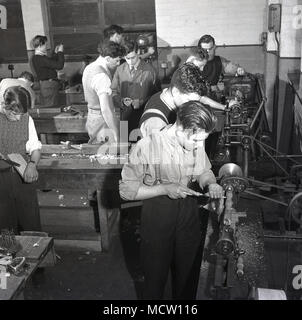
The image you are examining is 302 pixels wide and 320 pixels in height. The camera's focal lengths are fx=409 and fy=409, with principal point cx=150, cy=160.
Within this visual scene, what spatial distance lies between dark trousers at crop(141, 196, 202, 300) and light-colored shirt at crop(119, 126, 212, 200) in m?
0.18

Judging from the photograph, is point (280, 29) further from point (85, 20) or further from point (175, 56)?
point (85, 20)

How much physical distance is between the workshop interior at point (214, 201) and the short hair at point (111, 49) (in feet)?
0.24

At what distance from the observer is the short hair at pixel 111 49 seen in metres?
4.12

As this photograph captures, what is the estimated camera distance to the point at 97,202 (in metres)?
4.21

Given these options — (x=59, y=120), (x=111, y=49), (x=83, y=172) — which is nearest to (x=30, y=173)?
(x=83, y=172)

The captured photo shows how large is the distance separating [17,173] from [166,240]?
1.58m

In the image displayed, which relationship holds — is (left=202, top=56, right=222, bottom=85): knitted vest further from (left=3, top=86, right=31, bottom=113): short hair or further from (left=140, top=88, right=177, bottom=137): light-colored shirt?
(left=3, top=86, right=31, bottom=113): short hair

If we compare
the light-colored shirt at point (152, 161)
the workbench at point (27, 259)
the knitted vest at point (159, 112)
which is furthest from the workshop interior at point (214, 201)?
the knitted vest at point (159, 112)

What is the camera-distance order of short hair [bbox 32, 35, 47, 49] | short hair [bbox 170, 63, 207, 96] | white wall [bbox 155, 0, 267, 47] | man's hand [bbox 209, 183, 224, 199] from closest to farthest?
man's hand [bbox 209, 183, 224, 199]
short hair [bbox 170, 63, 207, 96]
short hair [bbox 32, 35, 47, 49]
white wall [bbox 155, 0, 267, 47]

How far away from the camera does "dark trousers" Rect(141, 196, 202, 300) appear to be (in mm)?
2707

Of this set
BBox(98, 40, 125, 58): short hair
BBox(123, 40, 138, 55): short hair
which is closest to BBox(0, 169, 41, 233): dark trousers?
BBox(98, 40, 125, 58): short hair

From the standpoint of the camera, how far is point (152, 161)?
2.61 meters
